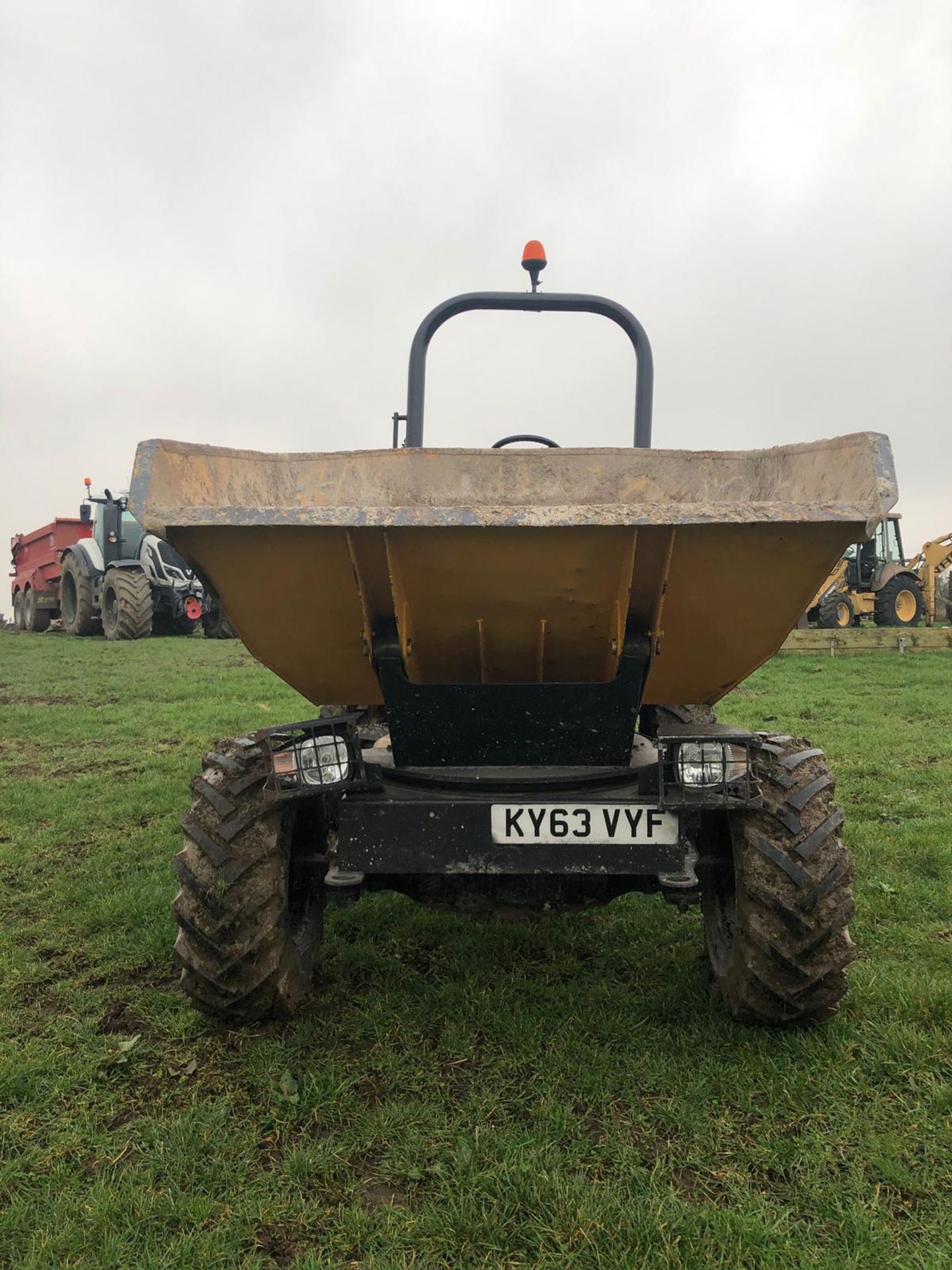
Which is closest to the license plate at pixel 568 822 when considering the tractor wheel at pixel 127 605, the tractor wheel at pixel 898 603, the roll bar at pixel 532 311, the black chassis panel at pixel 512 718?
the black chassis panel at pixel 512 718

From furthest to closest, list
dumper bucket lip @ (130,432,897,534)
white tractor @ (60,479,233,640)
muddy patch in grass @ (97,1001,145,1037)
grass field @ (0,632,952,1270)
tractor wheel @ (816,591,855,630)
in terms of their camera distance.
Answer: tractor wheel @ (816,591,855,630)
white tractor @ (60,479,233,640)
dumper bucket lip @ (130,432,897,534)
muddy patch in grass @ (97,1001,145,1037)
grass field @ (0,632,952,1270)

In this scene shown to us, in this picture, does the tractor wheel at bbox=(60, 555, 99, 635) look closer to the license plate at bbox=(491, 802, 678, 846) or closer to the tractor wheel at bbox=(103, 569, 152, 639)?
the tractor wheel at bbox=(103, 569, 152, 639)

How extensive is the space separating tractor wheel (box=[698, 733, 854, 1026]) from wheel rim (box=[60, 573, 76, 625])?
18893mm

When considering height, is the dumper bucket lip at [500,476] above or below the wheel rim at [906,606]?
above

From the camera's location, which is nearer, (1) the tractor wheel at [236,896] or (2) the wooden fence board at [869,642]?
(1) the tractor wheel at [236,896]

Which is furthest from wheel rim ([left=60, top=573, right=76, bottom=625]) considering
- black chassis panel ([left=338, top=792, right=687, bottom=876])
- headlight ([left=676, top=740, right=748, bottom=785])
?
headlight ([left=676, top=740, right=748, bottom=785])

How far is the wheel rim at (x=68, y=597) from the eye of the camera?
19.0 meters

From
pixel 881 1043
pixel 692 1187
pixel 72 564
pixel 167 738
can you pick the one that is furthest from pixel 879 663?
pixel 72 564

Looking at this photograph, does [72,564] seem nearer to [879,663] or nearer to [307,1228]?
[879,663]

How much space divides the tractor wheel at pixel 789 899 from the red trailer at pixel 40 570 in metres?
19.9

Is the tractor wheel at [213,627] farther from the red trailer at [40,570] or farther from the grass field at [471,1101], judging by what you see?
the grass field at [471,1101]

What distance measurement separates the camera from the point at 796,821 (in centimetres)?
249

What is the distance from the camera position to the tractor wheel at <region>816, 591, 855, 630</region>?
712 inches

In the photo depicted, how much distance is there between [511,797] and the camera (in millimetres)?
2543
